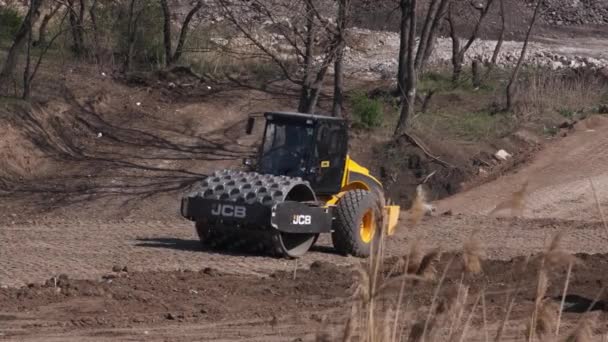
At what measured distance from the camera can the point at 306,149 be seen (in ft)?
51.2

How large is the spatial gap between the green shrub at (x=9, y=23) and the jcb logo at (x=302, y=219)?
59.6 feet

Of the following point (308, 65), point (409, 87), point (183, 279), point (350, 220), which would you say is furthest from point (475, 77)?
point (183, 279)

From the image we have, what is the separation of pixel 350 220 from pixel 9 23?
1891 cm

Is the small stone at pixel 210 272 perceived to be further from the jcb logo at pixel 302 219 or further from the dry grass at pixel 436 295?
the dry grass at pixel 436 295

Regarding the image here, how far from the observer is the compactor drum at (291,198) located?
14.6 metres

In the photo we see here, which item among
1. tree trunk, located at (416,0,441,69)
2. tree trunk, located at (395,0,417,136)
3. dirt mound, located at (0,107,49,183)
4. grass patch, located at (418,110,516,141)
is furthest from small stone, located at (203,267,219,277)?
tree trunk, located at (416,0,441,69)

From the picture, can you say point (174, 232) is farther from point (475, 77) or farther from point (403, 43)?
point (475, 77)

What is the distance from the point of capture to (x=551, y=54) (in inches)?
1544

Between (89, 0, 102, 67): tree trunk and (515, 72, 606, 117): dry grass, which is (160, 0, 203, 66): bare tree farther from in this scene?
(515, 72, 606, 117): dry grass

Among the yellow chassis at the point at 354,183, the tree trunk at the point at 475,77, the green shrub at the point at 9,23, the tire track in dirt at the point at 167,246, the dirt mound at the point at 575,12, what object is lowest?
the tire track in dirt at the point at 167,246

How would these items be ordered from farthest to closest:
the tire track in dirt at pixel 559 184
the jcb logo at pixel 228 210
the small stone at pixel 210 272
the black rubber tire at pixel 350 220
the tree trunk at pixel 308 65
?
the tree trunk at pixel 308 65
the tire track in dirt at pixel 559 184
the black rubber tire at pixel 350 220
the jcb logo at pixel 228 210
the small stone at pixel 210 272

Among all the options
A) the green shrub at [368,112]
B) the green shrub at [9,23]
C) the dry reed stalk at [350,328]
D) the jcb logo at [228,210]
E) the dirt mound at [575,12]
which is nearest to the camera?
the dry reed stalk at [350,328]

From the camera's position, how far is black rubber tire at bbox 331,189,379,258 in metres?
15.4

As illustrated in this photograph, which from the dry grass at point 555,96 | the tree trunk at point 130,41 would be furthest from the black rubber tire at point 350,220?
the tree trunk at point 130,41
